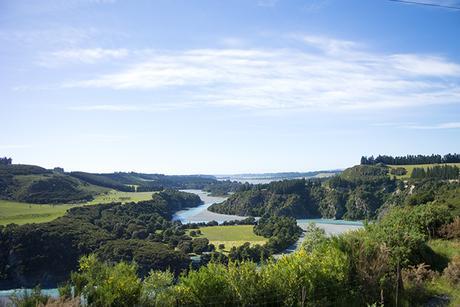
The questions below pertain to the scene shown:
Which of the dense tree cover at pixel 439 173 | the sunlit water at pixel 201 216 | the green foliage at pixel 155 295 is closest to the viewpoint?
the green foliage at pixel 155 295

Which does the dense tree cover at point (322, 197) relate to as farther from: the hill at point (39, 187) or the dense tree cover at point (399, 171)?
the hill at point (39, 187)

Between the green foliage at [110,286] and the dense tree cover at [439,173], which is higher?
the dense tree cover at [439,173]

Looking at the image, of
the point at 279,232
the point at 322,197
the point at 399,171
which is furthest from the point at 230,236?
the point at 399,171

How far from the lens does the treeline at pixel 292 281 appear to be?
7566 millimetres

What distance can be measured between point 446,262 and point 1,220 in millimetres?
Answer: 83023

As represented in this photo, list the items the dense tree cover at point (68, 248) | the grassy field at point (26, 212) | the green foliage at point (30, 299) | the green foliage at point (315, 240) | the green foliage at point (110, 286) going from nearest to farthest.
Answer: the green foliage at point (30, 299)
the green foliage at point (110, 286)
the green foliage at point (315, 240)
the dense tree cover at point (68, 248)
the grassy field at point (26, 212)

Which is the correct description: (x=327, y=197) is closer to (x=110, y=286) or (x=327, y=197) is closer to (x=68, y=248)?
(x=68, y=248)

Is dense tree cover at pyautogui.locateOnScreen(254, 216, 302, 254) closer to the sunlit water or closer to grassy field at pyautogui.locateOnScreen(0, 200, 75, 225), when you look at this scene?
the sunlit water

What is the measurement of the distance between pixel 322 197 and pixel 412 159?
33.8 metres

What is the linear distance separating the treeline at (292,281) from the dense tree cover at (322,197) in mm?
115443

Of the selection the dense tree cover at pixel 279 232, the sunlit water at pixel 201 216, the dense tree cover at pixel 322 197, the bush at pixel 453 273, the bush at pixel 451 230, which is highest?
the bush at pixel 451 230

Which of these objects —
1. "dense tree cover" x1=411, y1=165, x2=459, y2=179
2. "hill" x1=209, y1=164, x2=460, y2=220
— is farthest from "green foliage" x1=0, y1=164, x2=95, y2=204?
"dense tree cover" x1=411, y1=165, x2=459, y2=179

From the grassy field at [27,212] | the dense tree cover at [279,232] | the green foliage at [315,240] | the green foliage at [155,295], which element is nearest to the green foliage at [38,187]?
the grassy field at [27,212]

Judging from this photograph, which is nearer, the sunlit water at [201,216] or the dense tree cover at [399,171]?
the sunlit water at [201,216]
